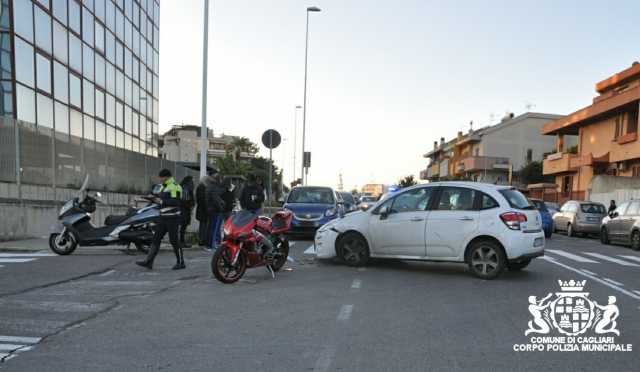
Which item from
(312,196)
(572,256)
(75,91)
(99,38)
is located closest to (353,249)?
(312,196)

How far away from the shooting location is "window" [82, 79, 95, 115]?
2427cm

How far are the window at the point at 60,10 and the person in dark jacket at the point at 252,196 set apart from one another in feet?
54.7

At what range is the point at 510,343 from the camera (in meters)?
4.87

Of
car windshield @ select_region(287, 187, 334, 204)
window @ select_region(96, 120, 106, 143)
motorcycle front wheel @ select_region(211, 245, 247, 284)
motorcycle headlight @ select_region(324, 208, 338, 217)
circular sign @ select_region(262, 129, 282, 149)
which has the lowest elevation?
motorcycle front wheel @ select_region(211, 245, 247, 284)

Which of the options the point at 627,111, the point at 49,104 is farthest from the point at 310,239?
the point at 627,111

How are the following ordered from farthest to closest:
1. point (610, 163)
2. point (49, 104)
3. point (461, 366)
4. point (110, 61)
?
1. point (610, 163)
2. point (110, 61)
3. point (49, 104)
4. point (461, 366)

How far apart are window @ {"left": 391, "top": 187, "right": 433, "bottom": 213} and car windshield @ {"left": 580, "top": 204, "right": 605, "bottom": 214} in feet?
49.5

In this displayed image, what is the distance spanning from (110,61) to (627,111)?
30668mm

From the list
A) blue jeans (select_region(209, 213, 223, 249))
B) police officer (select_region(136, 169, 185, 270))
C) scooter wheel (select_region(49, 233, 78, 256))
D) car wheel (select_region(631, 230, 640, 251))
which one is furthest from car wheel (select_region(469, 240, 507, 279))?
car wheel (select_region(631, 230, 640, 251))

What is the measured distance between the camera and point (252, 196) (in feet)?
33.3

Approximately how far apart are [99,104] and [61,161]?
12.5m

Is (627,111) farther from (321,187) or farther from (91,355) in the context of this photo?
(91,355)

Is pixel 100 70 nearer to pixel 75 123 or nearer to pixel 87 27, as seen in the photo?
pixel 87 27

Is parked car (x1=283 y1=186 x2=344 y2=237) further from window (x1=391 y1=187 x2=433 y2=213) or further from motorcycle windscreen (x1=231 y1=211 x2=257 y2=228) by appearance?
motorcycle windscreen (x1=231 y1=211 x2=257 y2=228)
